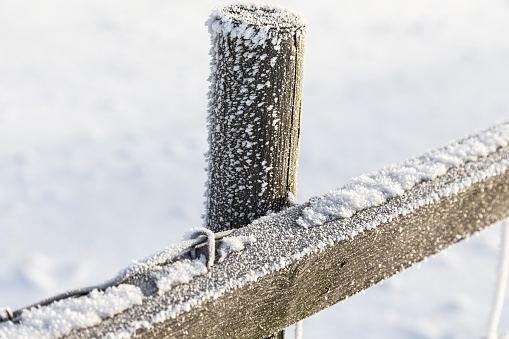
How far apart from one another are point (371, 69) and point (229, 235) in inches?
333

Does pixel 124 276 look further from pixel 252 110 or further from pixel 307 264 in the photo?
pixel 252 110

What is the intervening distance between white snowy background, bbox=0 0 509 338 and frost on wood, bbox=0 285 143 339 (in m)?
3.52

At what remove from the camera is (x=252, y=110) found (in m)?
1.17

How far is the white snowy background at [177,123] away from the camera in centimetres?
502

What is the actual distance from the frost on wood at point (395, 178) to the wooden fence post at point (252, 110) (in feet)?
0.56

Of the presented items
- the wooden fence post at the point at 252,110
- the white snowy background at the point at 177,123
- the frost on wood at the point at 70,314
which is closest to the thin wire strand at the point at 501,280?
the wooden fence post at the point at 252,110

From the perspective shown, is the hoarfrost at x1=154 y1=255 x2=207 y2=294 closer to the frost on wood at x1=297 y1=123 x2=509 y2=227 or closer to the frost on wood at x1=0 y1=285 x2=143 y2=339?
the frost on wood at x1=0 y1=285 x2=143 y2=339

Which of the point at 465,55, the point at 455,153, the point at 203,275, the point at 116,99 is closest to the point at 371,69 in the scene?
the point at 465,55

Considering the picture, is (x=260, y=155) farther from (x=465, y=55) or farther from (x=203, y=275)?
(x=465, y=55)

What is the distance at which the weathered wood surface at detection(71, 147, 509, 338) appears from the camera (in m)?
0.82

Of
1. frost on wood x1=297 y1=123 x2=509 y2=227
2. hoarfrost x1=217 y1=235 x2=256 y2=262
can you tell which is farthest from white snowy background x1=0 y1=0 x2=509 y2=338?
hoarfrost x1=217 y1=235 x2=256 y2=262

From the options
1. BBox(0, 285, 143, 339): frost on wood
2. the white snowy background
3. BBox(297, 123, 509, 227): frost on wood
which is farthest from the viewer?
the white snowy background

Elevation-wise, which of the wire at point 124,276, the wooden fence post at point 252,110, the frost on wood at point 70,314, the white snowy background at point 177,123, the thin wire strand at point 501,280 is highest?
the white snowy background at point 177,123

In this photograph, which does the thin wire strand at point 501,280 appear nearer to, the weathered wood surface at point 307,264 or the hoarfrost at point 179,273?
the weathered wood surface at point 307,264
